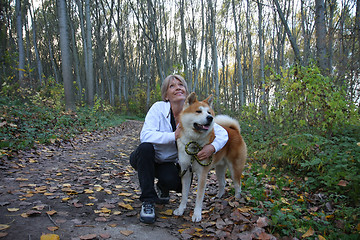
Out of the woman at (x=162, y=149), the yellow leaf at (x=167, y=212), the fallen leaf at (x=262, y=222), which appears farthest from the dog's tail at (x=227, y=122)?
the yellow leaf at (x=167, y=212)

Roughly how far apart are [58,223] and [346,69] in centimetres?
740

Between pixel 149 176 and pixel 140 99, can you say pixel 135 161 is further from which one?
pixel 140 99

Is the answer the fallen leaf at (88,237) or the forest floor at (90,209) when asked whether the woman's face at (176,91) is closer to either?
the forest floor at (90,209)

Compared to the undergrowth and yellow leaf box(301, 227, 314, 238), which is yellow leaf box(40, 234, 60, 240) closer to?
yellow leaf box(301, 227, 314, 238)

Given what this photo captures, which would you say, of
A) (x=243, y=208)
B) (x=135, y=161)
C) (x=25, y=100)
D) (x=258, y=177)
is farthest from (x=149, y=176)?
(x=25, y=100)

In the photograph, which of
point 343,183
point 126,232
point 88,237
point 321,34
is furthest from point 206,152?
point 321,34

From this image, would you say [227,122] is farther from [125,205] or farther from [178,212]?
[125,205]

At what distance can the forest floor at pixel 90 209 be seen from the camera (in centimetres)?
196

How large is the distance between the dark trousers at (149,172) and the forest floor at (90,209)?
0.32 meters

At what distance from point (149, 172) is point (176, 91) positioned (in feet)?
3.75

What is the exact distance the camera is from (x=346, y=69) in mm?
5793

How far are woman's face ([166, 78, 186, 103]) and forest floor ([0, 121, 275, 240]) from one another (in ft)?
4.94

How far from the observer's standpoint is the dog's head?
239cm

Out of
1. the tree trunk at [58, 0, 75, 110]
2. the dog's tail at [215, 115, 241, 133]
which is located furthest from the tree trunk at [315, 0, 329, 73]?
the tree trunk at [58, 0, 75, 110]
